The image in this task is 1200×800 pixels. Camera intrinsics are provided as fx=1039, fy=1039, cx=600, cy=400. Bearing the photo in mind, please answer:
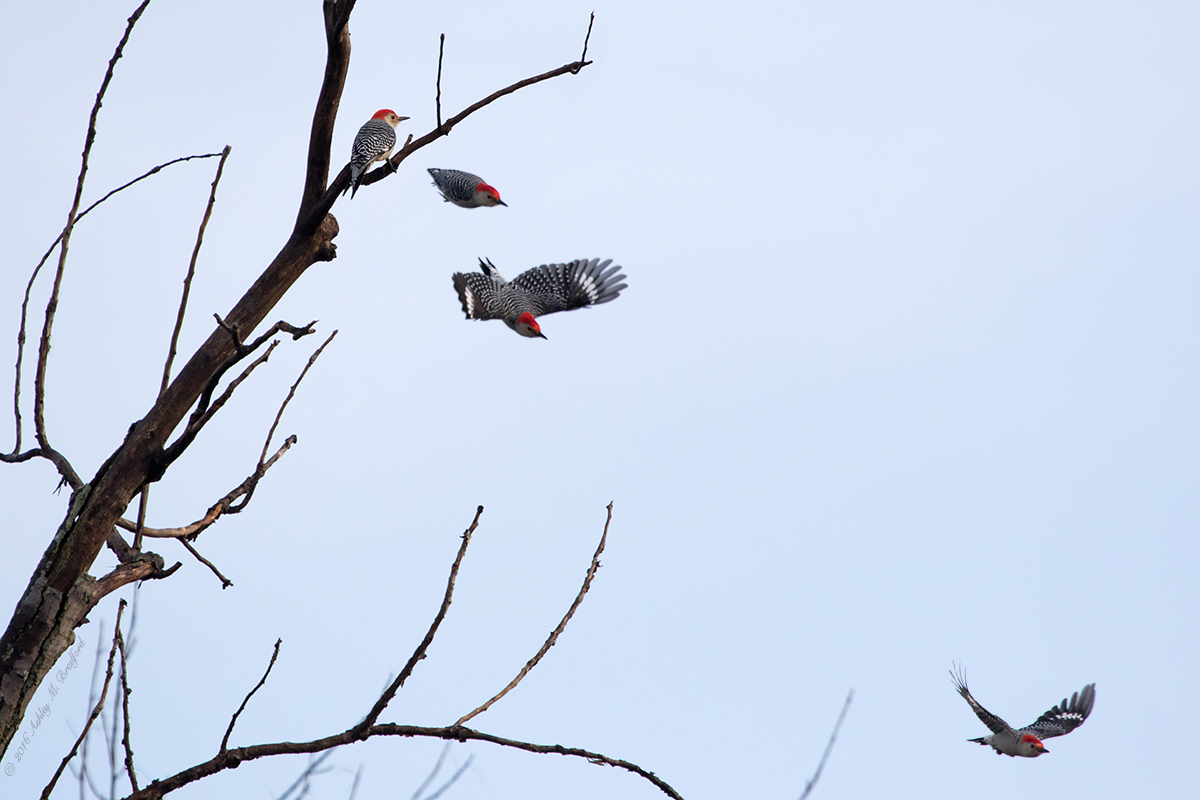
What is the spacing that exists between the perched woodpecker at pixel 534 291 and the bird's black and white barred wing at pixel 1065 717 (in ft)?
18.6

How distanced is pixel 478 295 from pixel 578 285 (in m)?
0.85

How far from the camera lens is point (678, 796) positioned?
8.22ft

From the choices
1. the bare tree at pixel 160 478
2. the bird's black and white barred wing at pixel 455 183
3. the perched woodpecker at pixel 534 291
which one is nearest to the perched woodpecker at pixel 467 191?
the bird's black and white barred wing at pixel 455 183

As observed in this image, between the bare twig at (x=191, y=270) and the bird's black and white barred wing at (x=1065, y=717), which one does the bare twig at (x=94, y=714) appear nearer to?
the bare twig at (x=191, y=270)

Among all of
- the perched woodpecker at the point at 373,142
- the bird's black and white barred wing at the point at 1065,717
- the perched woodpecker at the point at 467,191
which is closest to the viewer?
the perched woodpecker at the point at 373,142

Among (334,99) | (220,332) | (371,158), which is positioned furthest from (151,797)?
(371,158)

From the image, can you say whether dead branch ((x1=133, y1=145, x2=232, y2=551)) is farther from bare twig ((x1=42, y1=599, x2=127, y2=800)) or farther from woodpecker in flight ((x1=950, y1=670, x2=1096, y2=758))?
woodpecker in flight ((x1=950, y1=670, x2=1096, y2=758))

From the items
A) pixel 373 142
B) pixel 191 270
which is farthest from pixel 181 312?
pixel 373 142

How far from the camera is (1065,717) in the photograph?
10445mm

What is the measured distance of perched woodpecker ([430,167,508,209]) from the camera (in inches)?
328

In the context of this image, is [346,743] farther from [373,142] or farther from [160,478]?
[373,142]

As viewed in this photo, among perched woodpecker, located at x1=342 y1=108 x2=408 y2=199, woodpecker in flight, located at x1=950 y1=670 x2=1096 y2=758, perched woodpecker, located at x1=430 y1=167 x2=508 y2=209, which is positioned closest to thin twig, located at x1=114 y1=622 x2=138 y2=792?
perched woodpecker, located at x1=342 y1=108 x2=408 y2=199

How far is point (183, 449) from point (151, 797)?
2.64 ft

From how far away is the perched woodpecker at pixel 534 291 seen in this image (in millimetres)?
7533
